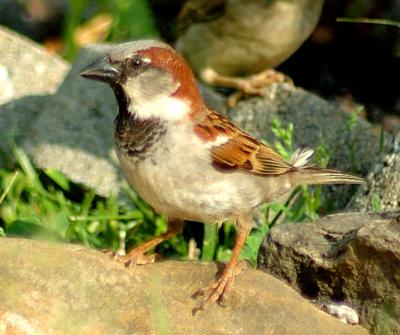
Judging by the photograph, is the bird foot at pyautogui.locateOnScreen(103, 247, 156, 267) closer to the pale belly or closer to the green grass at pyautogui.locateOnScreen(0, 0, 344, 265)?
the pale belly

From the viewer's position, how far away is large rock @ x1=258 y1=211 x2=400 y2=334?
3.94m

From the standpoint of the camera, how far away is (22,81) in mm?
6410

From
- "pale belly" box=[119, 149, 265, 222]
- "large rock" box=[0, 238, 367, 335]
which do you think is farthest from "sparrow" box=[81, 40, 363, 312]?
"large rock" box=[0, 238, 367, 335]

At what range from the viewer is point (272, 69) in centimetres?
728

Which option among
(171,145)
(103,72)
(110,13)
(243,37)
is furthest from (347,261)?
(110,13)

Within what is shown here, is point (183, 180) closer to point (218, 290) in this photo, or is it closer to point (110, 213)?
point (218, 290)

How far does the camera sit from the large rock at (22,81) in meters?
6.20

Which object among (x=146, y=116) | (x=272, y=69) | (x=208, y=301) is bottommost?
(x=272, y=69)

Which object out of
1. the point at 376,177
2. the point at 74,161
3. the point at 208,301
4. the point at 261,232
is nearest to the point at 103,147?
the point at 74,161

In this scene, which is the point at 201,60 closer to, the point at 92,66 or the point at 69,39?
the point at 69,39

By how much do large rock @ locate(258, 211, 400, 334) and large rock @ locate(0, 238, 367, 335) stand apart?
0.13 meters

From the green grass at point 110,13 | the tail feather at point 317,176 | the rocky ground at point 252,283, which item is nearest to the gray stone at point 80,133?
the rocky ground at point 252,283

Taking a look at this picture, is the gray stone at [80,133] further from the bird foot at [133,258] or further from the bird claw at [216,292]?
the bird claw at [216,292]

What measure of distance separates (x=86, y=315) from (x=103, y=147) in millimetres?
2375
